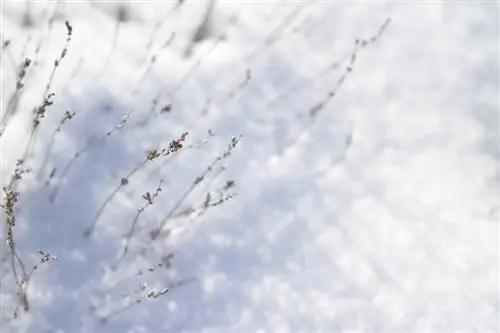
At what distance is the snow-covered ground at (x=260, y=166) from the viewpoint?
97.0 inches

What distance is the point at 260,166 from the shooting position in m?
2.74

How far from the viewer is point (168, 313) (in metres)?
2.46

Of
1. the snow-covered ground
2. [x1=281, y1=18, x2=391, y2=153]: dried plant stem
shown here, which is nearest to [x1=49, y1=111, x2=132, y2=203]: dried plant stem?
the snow-covered ground

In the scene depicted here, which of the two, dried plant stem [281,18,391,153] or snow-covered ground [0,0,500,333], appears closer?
snow-covered ground [0,0,500,333]

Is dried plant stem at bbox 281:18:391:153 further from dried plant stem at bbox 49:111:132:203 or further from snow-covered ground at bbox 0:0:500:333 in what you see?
dried plant stem at bbox 49:111:132:203

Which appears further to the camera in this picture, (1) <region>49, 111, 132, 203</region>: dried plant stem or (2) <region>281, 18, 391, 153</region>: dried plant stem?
(2) <region>281, 18, 391, 153</region>: dried plant stem

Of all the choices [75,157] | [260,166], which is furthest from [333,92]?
[75,157]

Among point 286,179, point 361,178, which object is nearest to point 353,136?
point 361,178

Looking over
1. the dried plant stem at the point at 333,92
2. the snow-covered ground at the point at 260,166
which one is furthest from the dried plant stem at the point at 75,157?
the dried plant stem at the point at 333,92

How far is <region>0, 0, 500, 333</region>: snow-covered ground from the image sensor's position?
2465 mm

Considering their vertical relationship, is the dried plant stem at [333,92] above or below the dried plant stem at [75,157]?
above

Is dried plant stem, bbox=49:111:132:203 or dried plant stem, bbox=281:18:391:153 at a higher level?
dried plant stem, bbox=281:18:391:153

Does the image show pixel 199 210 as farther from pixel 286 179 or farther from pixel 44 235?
pixel 44 235

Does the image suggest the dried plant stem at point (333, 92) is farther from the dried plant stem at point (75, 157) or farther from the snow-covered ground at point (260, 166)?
the dried plant stem at point (75, 157)
